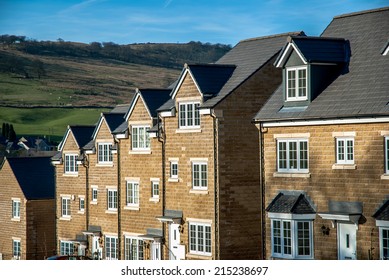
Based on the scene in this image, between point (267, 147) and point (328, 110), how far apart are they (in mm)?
2103

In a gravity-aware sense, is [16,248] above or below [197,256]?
below

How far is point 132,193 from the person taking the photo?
92.7ft

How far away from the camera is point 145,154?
27453 millimetres

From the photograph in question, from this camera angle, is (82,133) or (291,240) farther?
(82,133)

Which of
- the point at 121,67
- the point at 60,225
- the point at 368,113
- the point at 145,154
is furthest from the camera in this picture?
the point at 60,225

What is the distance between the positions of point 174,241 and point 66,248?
23.9 ft

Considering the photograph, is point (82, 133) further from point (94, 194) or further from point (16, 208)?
point (16, 208)

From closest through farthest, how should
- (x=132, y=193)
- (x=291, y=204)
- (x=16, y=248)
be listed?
(x=291, y=204)
(x=132, y=193)
(x=16, y=248)

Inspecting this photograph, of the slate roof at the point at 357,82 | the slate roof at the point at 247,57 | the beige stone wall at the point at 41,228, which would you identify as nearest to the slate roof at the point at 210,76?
the slate roof at the point at 247,57

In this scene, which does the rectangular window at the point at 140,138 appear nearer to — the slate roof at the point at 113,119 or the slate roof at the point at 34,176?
the slate roof at the point at 113,119

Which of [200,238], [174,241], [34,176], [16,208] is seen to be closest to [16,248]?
[16,208]

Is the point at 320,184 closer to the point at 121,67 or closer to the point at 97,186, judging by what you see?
the point at 121,67

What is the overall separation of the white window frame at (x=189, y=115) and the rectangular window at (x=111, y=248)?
5.26 metres
